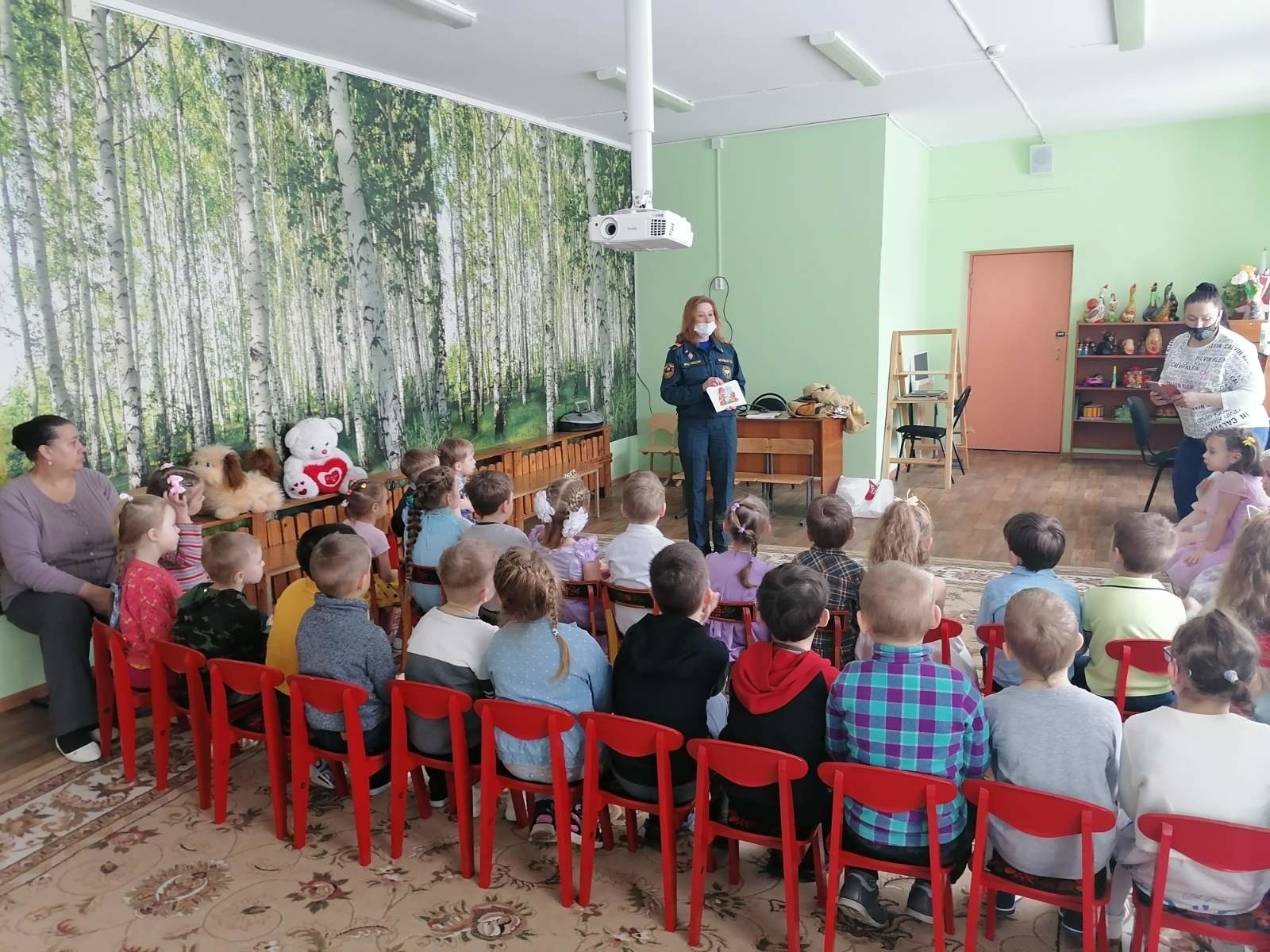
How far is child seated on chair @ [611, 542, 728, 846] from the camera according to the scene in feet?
6.88

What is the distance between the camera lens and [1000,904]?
6.79 feet

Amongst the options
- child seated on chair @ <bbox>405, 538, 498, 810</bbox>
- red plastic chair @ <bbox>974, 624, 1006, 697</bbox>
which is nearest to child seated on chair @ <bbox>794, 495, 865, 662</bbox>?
red plastic chair @ <bbox>974, 624, 1006, 697</bbox>

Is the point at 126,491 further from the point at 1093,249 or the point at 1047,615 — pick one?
the point at 1093,249

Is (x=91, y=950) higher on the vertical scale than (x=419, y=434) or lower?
lower

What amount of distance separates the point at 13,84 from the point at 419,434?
2670mm

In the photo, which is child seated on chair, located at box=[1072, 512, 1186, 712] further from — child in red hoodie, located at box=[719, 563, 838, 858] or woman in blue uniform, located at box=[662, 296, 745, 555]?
woman in blue uniform, located at box=[662, 296, 745, 555]

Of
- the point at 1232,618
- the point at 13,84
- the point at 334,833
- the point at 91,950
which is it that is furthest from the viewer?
the point at 13,84

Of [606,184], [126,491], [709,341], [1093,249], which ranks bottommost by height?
[126,491]

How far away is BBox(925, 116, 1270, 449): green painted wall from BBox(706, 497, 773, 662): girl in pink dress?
6.68 meters

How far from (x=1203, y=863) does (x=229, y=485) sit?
3.91 metres

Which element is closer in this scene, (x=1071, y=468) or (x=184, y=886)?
(x=184, y=886)

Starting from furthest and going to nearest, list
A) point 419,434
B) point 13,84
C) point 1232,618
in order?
point 419,434, point 13,84, point 1232,618

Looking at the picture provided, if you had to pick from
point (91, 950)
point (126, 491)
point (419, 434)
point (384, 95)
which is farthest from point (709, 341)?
point (91, 950)

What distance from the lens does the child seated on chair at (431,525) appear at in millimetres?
3312
